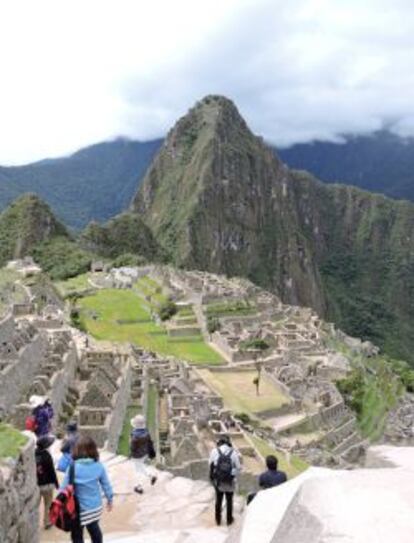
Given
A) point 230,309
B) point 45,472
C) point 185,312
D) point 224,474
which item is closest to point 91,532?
point 45,472

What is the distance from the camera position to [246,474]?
17688mm

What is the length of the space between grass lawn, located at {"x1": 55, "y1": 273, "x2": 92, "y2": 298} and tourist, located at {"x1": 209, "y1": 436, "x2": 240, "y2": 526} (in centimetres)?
4902

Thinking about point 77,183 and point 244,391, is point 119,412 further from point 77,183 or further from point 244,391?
point 77,183

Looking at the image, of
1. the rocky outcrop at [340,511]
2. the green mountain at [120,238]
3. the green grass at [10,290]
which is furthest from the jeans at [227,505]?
the green mountain at [120,238]

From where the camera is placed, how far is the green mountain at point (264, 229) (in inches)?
5581

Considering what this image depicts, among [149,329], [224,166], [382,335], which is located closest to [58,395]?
[149,329]

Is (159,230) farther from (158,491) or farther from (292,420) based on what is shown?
(158,491)

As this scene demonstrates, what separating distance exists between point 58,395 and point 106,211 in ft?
422

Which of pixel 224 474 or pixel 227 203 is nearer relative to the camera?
pixel 224 474

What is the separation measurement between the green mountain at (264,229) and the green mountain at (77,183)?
9.07 meters

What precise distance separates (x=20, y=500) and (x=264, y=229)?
6107 inches

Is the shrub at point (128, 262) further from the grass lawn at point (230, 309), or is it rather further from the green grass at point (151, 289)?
the grass lawn at point (230, 309)

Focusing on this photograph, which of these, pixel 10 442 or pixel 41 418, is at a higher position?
pixel 10 442

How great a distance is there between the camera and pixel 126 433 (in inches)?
703
